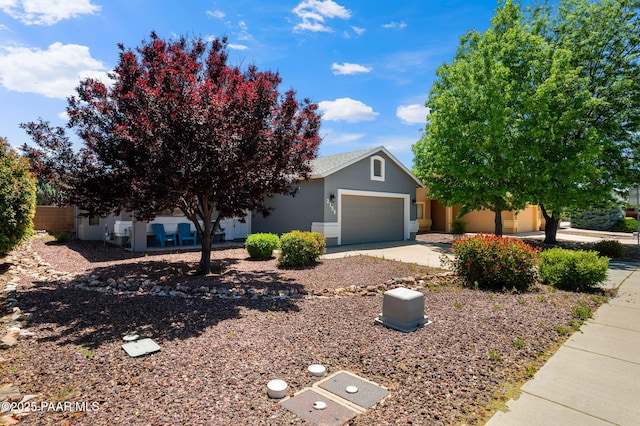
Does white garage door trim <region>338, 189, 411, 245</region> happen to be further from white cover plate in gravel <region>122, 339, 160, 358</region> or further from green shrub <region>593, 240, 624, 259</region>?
white cover plate in gravel <region>122, 339, 160, 358</region>

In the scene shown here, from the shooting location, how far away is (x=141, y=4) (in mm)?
7625

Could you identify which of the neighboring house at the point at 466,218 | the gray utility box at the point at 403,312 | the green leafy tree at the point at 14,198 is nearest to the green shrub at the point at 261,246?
the green leafy tree at the point at 14,198

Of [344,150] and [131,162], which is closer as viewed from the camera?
[131,162]

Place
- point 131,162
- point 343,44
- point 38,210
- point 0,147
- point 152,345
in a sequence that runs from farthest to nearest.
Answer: point 38,210
point 343,44
point 0,147
point 131,162
point 152,345

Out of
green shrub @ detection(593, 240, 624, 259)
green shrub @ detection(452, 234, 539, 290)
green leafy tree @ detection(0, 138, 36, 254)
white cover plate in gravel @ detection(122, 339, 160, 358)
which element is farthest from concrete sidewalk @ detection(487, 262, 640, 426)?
green leafy tree @ detection(0, 138, 36, 254)

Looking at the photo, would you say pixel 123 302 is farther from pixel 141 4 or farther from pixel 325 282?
pixel 141 4

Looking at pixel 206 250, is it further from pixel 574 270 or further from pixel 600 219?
pixel 600 219

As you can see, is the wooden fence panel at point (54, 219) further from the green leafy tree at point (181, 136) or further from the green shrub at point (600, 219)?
the green shrub at point (600, 219)

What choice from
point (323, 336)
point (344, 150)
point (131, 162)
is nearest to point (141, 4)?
point (131, 162)

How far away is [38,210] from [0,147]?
1130cm

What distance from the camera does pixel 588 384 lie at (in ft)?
11.1

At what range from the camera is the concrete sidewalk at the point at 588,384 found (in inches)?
112

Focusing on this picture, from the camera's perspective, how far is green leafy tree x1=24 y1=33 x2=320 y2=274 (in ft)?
20.2

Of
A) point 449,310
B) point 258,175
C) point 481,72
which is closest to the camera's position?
point 449,310
